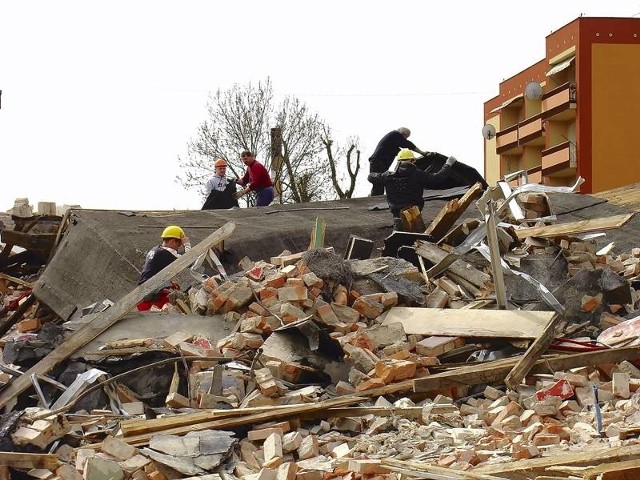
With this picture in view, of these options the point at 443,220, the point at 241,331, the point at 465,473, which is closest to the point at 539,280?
the point at 443,220

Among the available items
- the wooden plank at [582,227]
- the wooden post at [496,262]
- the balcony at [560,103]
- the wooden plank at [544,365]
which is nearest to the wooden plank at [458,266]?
the wooden post at [496,262]

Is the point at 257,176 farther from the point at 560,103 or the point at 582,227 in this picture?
the point at 560,103

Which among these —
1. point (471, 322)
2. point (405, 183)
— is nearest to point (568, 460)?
point (471, 322)

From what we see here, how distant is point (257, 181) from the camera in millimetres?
16375

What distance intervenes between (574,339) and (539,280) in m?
1.43

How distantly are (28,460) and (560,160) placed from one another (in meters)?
34.5

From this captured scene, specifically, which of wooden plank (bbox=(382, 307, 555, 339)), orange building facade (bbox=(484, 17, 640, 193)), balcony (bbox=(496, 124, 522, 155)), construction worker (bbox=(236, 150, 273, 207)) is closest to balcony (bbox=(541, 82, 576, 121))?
orange building facade (bbox=(484, 17, 640, 193))

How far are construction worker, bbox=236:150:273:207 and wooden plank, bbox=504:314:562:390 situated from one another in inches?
324

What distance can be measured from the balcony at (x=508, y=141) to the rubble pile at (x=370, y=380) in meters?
34.1

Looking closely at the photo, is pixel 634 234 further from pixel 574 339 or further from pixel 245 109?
pixel 245 109

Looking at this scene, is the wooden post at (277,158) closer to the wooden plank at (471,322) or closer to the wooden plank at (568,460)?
the wooden plank at (471,322)

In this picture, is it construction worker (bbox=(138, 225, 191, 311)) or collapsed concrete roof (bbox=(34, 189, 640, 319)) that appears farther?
collapsed concrete roof (bbox=(34, 189, 640, 319))

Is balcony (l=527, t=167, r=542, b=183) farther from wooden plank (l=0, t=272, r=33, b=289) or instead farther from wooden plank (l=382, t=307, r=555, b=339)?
wooden plank (l=382, t=307, r=555, b=339)

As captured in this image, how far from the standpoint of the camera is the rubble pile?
686 cm
